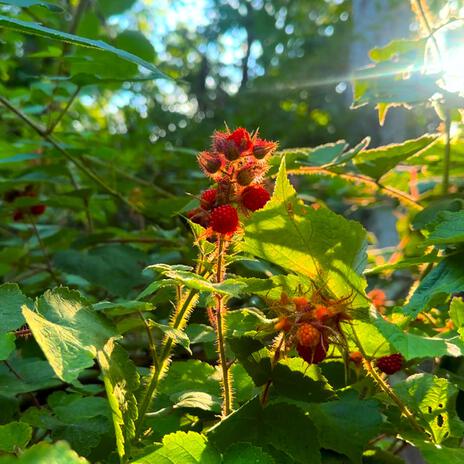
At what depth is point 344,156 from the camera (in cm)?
102

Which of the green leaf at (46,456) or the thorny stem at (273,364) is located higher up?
the green leaf at (46,456)

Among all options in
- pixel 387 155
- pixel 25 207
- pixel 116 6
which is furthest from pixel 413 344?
pixel 116 6

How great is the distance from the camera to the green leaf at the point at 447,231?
644mm

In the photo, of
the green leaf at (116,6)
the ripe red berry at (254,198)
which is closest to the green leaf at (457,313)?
the ripe red berry at (254,198)

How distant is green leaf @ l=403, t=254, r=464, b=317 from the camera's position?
0.63 metres

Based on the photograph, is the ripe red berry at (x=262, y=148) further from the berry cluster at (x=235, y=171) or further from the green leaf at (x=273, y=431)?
the green leaf at (x=273, y=431)

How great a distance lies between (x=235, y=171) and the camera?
2.16 feet

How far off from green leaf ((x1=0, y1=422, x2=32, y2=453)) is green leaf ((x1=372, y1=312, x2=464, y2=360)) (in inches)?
11.4

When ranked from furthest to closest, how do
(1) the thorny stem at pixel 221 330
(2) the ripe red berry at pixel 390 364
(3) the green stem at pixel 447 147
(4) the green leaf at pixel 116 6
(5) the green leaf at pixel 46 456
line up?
(4) the green leaf at pixel 116 6 → (3) the green stem at pixel 447 147 → (2) the ripe red berry at pixel 390 364 → (1) the thorny stem at pixel 221 330 → (5) the green leaf at pixel 46 456

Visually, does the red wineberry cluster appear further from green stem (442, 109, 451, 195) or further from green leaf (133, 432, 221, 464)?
green leaf (133, 432, 221, 464)

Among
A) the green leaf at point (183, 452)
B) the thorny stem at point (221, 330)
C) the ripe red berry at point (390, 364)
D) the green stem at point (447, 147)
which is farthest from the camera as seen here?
the green stem at point (447, 147)

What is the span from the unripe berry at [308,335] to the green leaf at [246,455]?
0.32 ft

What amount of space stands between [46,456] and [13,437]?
0.16 metres

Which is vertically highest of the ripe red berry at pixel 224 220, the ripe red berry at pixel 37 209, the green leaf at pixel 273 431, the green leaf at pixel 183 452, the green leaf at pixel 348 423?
the ripe red berry at pixel 37 209
